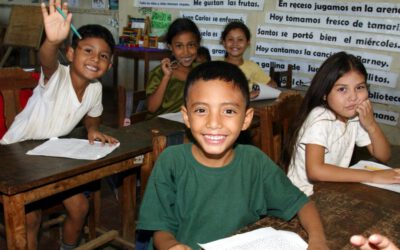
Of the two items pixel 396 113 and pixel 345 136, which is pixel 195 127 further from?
pixel 396 113

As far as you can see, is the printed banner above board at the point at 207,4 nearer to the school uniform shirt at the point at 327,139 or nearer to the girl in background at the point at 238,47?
the girl in background at the point at 238,47

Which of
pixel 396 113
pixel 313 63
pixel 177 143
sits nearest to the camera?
pixel 177 143

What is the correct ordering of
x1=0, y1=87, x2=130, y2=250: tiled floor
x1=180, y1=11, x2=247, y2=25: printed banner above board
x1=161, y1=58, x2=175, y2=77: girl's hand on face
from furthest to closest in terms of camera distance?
x1=180, y1=11, x2=247, y2=25: printed banner above board < x1=161, y1=58, x2=175, y2=77: girl's hand on face < x1=0, y1=87, x2=130, y2=250: tiled floor

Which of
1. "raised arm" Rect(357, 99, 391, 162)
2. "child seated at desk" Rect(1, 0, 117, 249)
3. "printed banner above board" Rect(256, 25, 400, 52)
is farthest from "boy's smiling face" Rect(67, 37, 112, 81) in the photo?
"printed banner above board" Rect(256, 25, 400, 52)

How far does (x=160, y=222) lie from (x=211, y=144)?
0.80ft

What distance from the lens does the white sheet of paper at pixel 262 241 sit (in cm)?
91

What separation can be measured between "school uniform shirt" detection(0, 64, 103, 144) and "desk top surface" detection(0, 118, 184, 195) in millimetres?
138

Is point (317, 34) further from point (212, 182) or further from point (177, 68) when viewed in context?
point (212, 182)

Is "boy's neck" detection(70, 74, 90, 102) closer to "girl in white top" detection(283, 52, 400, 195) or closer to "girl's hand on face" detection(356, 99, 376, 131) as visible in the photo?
"girl in white top" detection(283, 52, 400, 195)

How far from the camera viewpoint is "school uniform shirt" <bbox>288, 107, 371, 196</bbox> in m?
1.56

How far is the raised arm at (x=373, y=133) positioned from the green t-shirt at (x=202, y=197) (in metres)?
0.64

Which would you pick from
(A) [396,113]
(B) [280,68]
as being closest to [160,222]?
(A) [396,113]

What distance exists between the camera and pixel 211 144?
→ 3.81 ft

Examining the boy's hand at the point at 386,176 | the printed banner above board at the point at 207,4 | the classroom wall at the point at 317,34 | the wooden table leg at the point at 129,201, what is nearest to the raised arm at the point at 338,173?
the boy's hand at the point at 386,176
